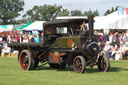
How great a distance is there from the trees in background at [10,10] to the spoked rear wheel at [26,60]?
9161cm

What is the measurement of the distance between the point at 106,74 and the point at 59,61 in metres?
2.22

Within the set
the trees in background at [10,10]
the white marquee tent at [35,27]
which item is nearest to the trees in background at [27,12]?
the trees in background at [10,10]

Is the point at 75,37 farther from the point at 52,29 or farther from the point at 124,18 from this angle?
the point at 124,18

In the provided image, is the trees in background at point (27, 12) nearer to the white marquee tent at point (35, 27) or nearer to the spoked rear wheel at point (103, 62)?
the white marquee tent at point (35, 27)

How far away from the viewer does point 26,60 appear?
15.5m

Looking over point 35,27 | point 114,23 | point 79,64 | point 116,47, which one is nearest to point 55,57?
point 79,64

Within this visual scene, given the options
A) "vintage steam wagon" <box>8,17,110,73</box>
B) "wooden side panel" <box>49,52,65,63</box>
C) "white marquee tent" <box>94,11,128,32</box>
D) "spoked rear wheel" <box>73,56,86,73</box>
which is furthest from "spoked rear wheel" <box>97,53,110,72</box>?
"white marquee tent" <box>94,11,128,32</box>

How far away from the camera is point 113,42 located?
23875 mm

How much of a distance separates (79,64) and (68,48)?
2.69 feet

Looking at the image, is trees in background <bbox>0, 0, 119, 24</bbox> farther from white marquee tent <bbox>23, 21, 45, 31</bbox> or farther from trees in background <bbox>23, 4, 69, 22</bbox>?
white marquee tent <bbox>23, 21, 45, 31</bbox>

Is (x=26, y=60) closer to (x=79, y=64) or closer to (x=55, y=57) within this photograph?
(x=55, y=57)

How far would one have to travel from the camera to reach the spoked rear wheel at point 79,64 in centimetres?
1329

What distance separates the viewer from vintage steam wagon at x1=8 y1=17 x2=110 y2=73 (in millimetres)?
13617

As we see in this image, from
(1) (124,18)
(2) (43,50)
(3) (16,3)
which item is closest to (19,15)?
(3) (16,3)
